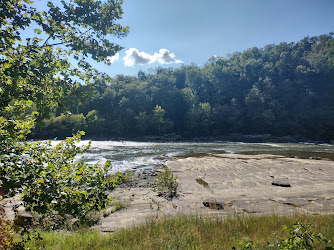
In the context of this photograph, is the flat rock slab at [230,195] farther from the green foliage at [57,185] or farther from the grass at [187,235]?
the green foliage at [57,185]

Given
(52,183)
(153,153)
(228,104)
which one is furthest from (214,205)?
(228,104)

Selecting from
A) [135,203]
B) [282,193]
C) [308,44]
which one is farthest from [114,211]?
[308,44]

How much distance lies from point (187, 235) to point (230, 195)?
18.4ft

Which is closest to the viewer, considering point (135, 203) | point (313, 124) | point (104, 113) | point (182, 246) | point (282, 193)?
point (182, 246)

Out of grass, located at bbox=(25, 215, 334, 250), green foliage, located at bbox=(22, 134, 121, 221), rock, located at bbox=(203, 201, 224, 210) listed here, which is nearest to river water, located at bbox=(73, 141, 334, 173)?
rock, located at bbox=(203, 201, 224, 210)

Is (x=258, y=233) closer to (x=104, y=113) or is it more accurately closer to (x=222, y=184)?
(x=222, y=184)

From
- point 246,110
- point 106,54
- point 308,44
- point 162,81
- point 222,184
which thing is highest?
point 308,44

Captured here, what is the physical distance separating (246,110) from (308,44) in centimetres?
8530

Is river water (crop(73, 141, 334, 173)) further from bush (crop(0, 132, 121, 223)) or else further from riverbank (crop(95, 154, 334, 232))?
bush (crop(0, 132, 121, 223))

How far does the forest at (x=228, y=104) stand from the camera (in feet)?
296

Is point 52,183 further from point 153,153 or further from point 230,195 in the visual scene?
point 153,153

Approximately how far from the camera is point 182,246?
15.4ft

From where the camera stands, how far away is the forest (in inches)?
3551

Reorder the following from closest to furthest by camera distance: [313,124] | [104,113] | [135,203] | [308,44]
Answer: [135,203] → [313,124] → [104,113] → [308,44]
